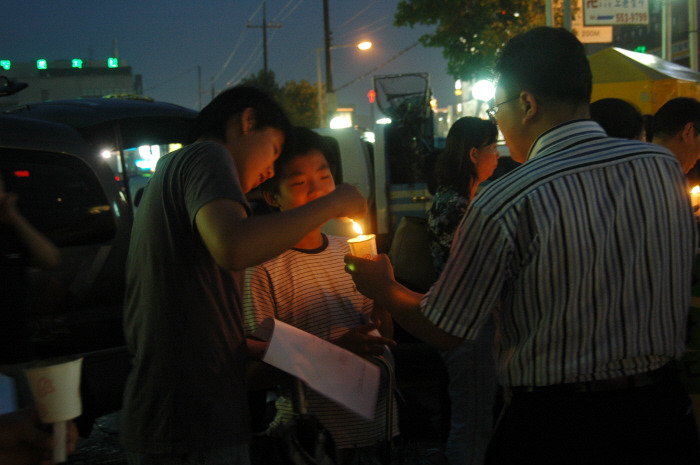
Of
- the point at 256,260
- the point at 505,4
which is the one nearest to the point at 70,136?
the point at 256,260

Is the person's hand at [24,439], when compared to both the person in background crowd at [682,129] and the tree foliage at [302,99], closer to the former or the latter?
the person in background crowd at [682,129]

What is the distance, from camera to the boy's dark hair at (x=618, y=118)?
11.4 ft

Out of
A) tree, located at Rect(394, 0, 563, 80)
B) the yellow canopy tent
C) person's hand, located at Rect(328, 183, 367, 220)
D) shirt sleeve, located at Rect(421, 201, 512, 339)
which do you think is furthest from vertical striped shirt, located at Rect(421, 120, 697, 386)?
tree, located at Rect(394, 0, 563, 80)

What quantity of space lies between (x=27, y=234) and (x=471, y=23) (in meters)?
23.3

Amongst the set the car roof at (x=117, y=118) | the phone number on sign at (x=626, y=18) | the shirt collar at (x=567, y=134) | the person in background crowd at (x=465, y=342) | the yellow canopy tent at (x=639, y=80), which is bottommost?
the person in background crowd at (x=465, y=342)

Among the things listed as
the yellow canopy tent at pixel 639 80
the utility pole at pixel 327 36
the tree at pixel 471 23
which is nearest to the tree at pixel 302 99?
the utility pole at pixel 327 36

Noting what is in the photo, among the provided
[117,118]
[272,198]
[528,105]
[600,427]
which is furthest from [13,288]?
[117,118]

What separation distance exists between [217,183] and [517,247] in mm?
819

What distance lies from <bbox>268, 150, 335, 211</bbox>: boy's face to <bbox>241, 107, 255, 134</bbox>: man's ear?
0.76 metres

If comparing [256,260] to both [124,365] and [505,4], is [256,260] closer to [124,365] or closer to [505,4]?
[124,365]

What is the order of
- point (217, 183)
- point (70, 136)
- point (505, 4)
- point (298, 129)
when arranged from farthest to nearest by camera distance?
point (505, 4) → point (70, 136) → point (298, 129) → point (217, 183)

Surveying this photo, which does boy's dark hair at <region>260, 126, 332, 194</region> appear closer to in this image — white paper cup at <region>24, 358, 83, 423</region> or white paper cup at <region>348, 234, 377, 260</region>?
white paper cup at <region>348, 234, 377, 260</region>

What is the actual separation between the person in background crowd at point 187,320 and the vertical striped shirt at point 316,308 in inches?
25.7

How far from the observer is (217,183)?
1.78 metres
